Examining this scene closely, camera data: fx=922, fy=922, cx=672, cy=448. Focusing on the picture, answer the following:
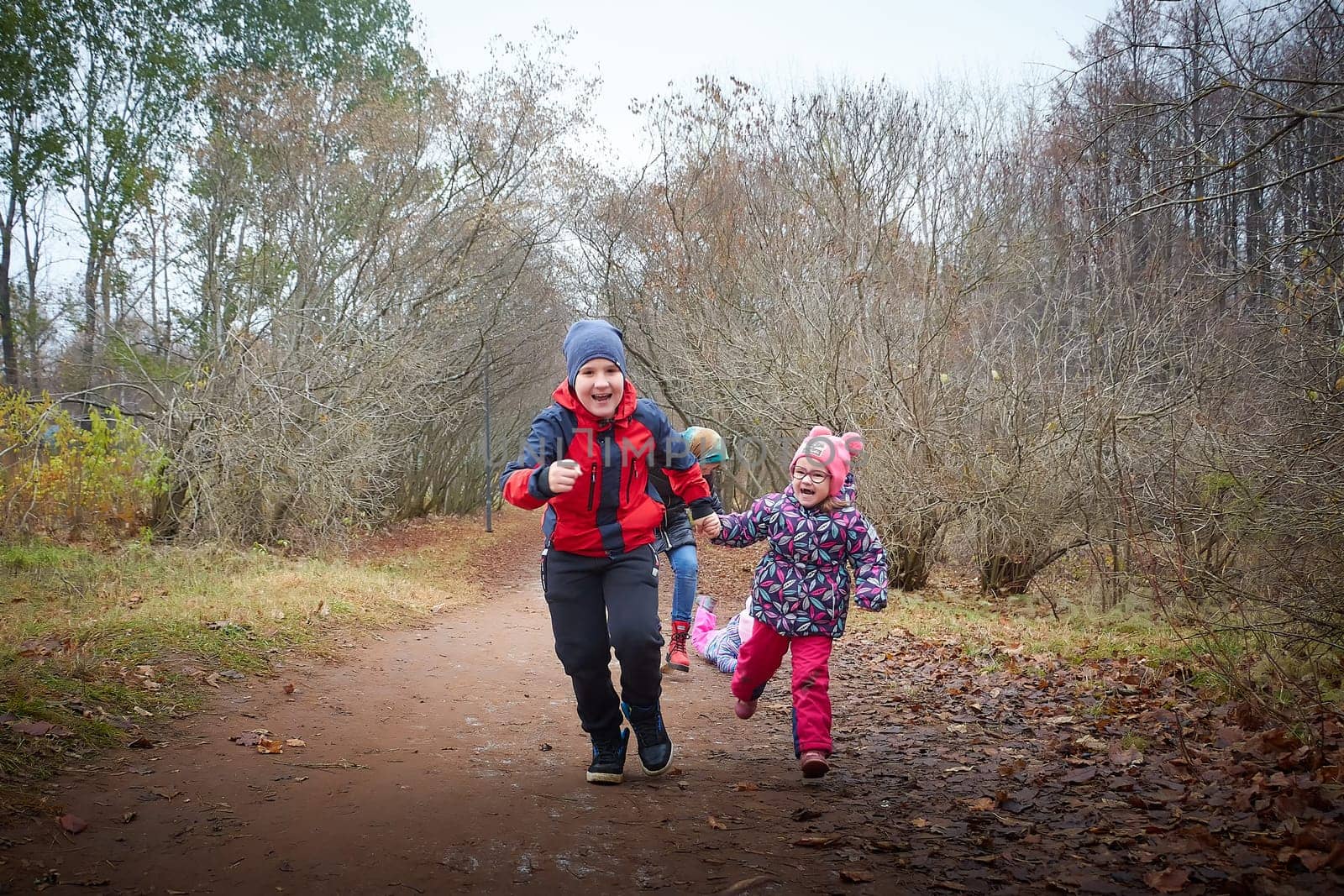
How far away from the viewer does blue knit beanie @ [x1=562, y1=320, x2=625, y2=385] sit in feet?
15.2

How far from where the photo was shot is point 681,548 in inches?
305

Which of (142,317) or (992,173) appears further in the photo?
(142,317)

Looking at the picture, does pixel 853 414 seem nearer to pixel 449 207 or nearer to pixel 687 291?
pixel 687 291

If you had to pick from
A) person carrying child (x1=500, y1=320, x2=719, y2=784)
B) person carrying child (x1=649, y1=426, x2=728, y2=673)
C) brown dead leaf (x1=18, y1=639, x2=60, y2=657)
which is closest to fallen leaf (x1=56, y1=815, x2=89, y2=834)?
person carrying child (x1=500, y1=320, x2=719, y2=784)

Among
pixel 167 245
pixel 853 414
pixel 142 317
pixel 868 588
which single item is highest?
pixel 167 245

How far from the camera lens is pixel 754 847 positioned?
3.61m

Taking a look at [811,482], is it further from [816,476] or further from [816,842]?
[816,842]

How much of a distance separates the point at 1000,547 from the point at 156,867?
1101cm

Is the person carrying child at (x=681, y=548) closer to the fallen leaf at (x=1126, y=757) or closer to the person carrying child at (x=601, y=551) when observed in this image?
the person carrying child at (x=601, y=551)

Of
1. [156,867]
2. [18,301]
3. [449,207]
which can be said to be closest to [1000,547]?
[156,867]

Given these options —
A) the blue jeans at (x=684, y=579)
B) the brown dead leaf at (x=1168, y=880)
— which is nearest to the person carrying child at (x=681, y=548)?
the blue jeans at (x=684, y=579)

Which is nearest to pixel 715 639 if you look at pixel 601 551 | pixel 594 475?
pixel 601 551

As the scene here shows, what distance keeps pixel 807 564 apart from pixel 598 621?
1290 mm

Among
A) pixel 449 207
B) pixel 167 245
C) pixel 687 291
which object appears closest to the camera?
pixel 167 245
